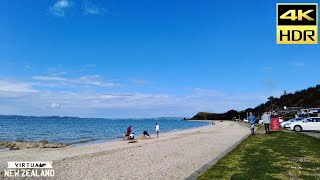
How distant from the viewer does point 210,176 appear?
1159 cm

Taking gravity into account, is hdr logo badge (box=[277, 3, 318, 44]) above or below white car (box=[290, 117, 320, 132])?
above

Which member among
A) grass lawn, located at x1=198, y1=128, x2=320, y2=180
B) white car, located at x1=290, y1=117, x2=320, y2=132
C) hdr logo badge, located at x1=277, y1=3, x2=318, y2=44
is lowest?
grass lawn, located at x1=198, y1=128, x2=320, y2=180

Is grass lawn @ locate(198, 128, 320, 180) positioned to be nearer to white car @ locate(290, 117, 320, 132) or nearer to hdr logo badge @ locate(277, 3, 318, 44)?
hdr logo badge @ locate(277, 3, 318, 44)

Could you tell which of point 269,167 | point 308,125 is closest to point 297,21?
point 269,167

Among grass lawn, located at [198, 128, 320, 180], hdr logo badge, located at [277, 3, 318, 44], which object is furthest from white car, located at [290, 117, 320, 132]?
hdr logo badge, located at [277, 3, 318, 44]

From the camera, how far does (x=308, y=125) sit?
3912 centimetres

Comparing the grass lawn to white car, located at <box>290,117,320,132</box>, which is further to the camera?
white car, located at <box>290,117,320,132</box>

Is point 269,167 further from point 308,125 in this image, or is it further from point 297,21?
point 308,125

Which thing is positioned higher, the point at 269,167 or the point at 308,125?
the point at 308,125

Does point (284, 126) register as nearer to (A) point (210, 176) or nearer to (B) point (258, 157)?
(B) point (258, 157)

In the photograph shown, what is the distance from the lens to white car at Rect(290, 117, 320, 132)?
38250mm

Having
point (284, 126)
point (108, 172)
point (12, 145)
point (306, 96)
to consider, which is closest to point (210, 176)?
point (108, 172)

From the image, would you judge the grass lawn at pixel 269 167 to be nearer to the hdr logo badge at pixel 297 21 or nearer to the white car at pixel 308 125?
the hdr logo badge at pixel 297 21

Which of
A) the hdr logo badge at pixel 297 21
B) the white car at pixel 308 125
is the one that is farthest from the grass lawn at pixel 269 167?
the white car at pixel 308 125
